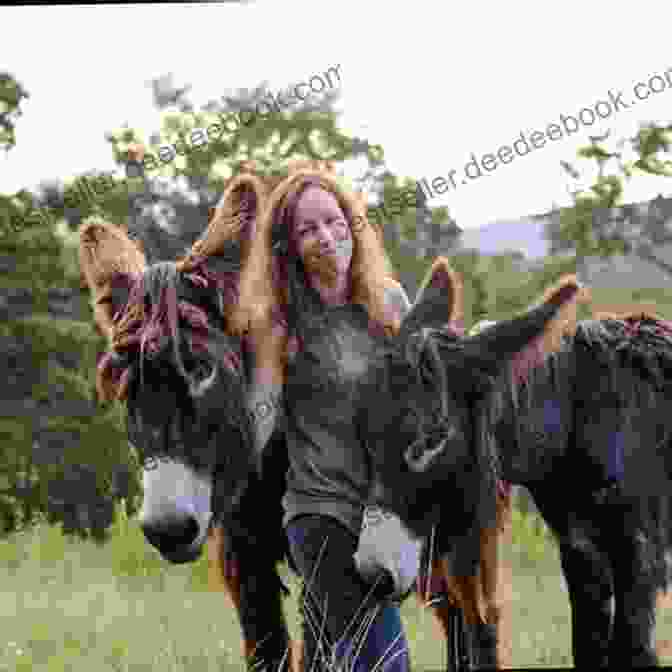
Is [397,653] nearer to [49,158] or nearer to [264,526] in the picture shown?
[264,526]

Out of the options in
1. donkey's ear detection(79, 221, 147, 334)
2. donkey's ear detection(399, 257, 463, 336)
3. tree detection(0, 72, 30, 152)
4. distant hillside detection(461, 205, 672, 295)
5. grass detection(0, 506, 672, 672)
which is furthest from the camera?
tree detection(0, 72, 30, 152)

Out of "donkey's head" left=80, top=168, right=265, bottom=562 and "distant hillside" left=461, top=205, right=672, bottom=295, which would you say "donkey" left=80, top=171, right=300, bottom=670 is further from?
"distant hillside" left=461, top=205, right=672, bottom=295

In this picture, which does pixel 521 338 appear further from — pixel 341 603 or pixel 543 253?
pixel 341 603

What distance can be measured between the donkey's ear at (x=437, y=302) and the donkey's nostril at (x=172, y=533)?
857mm

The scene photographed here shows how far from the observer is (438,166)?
373cm

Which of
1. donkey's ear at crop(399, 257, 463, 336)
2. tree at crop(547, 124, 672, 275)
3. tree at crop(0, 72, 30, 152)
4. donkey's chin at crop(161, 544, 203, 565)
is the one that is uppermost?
tree at crop(0, 72, 30, 152)

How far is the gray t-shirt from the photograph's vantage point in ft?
10.4

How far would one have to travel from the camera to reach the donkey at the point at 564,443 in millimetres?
3197

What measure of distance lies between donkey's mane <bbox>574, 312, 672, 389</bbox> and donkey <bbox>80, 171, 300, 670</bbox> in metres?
1.04

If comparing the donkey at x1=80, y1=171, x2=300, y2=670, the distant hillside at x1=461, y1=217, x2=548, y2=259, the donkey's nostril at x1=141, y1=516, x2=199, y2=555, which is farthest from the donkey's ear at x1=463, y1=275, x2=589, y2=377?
the donkey's nostril at x1=141, y1=516, x2=199, y2=555

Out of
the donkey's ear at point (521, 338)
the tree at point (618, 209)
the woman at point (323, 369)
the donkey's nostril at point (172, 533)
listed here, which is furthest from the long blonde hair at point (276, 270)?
the tree at point (618, 209)

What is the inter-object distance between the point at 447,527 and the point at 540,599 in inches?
21.0

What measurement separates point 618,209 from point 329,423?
1335 millimetres

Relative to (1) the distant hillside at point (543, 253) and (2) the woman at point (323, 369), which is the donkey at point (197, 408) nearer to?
(2) the woman at point (323, 369)
